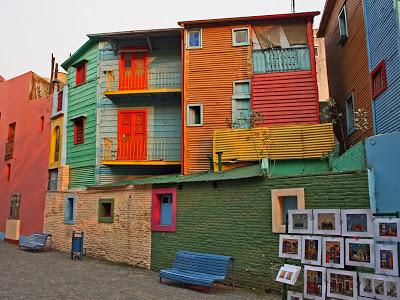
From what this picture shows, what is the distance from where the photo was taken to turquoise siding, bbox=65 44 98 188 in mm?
18203

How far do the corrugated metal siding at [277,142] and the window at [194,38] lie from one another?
456 cm

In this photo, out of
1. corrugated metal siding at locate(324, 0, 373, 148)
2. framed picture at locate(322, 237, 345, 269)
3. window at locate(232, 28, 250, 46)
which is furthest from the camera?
window at locate(232, 28, 250, 46)

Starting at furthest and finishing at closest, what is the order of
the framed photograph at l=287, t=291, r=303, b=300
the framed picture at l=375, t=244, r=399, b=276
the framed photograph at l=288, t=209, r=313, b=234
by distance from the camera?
the framed photograph at l=288, t=209, r=313, b=234, the framed photograph at l=287, t=291, r=303, b=300, the framed picture at l=375, t=244, r=399, b=276

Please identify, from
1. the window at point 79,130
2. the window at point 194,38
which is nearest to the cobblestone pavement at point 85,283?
the window at point 79,130

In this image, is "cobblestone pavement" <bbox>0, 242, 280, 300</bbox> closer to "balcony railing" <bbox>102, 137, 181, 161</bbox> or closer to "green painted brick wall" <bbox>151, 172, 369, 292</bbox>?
"green painted brick wall" <bbox>151, 172, 369, 292</bbox>

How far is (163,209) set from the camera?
13859mm

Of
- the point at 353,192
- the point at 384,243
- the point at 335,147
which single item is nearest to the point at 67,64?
the point at 335,147

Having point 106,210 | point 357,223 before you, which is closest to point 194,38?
point 106,210

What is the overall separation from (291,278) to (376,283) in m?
Answer: 1.55

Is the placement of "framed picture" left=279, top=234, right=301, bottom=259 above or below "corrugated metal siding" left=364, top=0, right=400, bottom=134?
below

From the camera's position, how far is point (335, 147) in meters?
13.8

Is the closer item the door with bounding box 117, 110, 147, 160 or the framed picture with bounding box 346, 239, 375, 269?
the framed picture with bounding box 346, 239, 375, 269

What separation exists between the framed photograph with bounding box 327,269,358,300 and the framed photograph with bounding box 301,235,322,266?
332 mm

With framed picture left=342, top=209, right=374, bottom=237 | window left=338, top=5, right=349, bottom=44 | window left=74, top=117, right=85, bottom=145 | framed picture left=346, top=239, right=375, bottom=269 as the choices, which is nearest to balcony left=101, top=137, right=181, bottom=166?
window left=74, top=117, right=85, bottom=145
